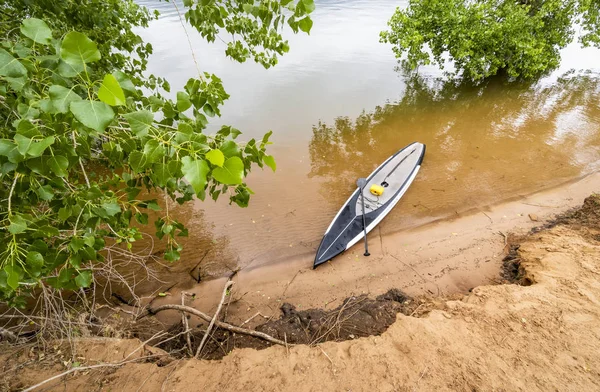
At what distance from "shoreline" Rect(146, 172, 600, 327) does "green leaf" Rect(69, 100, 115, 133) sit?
4.46m

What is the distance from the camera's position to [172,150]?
1.05 meters

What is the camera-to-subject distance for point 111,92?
31.8 inches

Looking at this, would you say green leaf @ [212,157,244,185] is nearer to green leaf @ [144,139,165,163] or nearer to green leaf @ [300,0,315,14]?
green leaf @ [144,139,165,163]

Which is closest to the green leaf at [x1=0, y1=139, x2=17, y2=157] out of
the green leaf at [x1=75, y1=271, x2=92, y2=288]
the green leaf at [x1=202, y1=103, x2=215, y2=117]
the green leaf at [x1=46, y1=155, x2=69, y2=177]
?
the green leaf at [x1=46, y1=155, x2=69, y2=177]

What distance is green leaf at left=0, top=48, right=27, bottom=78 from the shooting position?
38.8 inches

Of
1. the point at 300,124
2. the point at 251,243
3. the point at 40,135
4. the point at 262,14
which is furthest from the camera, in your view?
the point at 300,124

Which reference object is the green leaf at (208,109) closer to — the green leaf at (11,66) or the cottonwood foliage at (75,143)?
the cottonwood foliage at (75,143)

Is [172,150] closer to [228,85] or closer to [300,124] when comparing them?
[300,124]

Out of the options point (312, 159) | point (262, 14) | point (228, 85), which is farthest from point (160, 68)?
point (262, 14)

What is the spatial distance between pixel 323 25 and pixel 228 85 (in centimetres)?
1211

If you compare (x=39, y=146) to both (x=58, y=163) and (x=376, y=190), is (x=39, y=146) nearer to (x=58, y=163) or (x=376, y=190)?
(x=58, y=163)

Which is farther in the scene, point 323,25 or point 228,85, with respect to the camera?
point 323,25

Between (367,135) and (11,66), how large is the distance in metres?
9.54

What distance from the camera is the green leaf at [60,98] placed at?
85 cm
